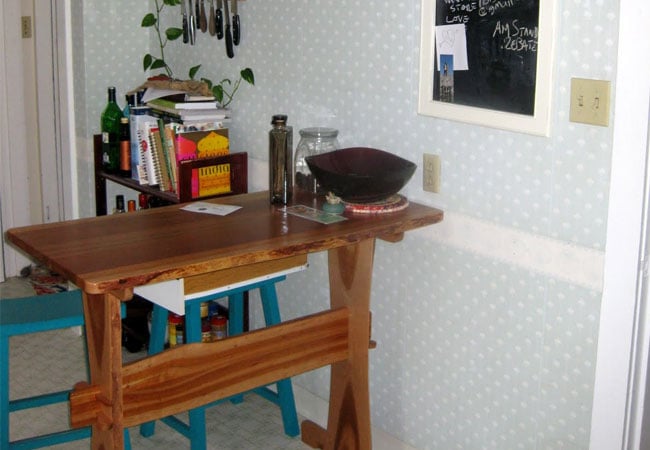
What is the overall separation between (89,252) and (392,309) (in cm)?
103

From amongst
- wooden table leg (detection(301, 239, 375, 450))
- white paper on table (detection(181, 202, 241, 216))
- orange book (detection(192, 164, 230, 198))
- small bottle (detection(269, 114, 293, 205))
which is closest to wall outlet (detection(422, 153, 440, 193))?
wooden table leg (detection(301, 239, 375, 450))

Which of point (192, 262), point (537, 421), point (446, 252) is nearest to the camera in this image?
point (192, 262)

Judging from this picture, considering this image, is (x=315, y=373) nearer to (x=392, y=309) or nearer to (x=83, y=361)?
(x=392, y=309)

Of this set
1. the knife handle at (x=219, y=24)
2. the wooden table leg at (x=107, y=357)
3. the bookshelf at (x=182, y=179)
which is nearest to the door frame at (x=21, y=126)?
the bookshelf at (x=182, y=179)

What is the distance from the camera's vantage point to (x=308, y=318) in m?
2.55

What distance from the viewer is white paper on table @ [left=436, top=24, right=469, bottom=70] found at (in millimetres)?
2473

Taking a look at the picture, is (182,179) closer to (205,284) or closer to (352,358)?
(205,284)

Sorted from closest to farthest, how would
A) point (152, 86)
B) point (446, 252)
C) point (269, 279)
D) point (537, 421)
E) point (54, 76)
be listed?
point (537, 421)
point (446, 252)
point (269, 279)
point (152, 86)
point (54, 76)

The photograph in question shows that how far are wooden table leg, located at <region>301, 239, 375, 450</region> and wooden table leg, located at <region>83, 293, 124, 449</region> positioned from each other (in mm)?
720

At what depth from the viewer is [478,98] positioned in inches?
96.8

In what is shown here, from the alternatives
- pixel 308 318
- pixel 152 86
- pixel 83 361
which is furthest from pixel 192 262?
pixel 83 361

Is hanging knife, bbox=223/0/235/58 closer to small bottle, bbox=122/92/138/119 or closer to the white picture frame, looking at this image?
small bottle, bbox=122/92/138/119

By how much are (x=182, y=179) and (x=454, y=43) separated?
3.64ft

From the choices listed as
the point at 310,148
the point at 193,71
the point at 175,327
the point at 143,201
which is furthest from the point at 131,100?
the point at 310,148
